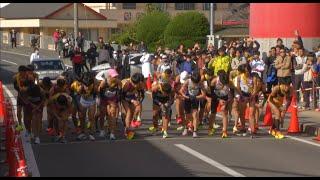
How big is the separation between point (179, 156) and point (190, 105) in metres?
3.24

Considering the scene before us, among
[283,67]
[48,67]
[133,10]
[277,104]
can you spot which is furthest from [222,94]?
[133,10]

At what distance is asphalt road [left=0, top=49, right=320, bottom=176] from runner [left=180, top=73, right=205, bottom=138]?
0.47 m

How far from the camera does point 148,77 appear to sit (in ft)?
90.6

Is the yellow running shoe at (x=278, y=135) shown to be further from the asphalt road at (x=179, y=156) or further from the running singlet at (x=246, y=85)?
the running singlet at (x=246, y=85)

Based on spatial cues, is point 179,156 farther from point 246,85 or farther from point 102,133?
point 246,85

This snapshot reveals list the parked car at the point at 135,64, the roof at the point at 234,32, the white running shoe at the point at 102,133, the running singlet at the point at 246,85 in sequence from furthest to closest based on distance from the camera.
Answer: the roof at the point at 234,32 → the parked car at the point at 135,64 → the running singlet at the point at 246,85 → the white running shoe at the point at 102,133

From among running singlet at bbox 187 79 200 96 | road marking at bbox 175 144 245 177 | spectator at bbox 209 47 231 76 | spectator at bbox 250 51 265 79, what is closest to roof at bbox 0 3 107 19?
spectator at bbox 250 51 265 79

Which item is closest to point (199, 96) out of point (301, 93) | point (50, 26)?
point (301, 93)

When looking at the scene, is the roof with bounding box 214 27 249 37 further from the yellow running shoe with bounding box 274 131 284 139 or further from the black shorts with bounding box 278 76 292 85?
the yellow running shoe with bounding box 274 131 284 139

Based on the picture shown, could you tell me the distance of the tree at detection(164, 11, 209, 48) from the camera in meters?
50.3

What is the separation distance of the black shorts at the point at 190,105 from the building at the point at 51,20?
62.1 m

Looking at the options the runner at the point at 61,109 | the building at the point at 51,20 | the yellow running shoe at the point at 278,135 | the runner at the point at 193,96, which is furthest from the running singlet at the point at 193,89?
the building at the point at 51,20

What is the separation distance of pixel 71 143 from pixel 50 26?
65.1 m

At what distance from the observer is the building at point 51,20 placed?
7919 centimetres
